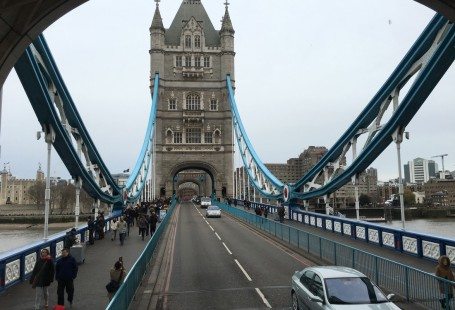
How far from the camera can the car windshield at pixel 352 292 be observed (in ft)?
27.3

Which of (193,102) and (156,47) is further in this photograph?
(156,47)

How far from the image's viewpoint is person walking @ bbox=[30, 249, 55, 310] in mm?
10078

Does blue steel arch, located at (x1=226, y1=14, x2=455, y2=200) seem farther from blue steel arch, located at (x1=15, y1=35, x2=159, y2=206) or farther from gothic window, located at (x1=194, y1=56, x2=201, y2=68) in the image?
gothic window, located at (x1=194, y1=56, x2=201, y2=68)

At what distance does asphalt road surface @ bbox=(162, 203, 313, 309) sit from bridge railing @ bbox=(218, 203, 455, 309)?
915 millimetres

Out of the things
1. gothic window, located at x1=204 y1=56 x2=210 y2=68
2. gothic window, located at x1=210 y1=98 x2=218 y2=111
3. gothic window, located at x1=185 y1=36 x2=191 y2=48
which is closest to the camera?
gothic window, located at x1=210 y1=98 x2=218 y2=111

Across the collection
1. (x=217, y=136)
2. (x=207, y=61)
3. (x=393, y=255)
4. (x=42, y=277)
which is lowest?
(x=393, y=255)

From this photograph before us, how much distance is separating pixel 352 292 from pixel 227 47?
70.1m

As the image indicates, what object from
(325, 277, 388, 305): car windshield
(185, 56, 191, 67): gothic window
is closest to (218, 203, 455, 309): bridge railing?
(325, 277, 388, 305): car windshield

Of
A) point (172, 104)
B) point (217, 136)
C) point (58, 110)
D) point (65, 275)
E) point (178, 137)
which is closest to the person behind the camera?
point (65, 275)

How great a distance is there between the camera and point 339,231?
81.3 feet

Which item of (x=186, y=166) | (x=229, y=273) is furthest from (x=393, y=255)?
(x=186, y=166)

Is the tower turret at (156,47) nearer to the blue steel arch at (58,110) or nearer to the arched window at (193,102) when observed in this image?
the arched window at (193,102)

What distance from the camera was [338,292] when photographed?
28.0 ft

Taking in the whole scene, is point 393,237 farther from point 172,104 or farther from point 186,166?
point 172,104
